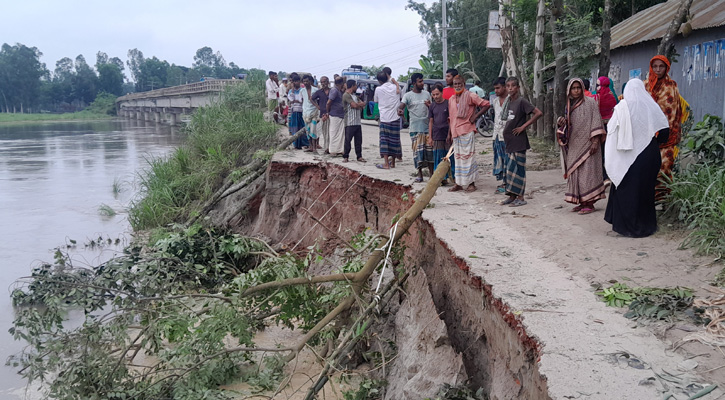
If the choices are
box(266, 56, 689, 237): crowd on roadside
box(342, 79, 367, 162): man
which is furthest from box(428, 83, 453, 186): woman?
box(342, 79, 367, 162): man

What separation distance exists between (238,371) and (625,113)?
13.5ft

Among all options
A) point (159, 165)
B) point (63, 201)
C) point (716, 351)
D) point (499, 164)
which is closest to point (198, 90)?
point (63, 201)

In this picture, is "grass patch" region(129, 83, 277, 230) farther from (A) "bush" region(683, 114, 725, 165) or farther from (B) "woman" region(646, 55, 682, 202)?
(A) "bush" region(683, 114, 725, 165)

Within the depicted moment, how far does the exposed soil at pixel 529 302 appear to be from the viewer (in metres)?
3.12

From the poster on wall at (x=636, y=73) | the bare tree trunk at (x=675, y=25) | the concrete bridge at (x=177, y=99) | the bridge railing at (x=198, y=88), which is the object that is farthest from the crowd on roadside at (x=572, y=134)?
the bridge railing at (x=198, y=88)

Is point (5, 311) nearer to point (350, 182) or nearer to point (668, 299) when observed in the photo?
point (350, 182)

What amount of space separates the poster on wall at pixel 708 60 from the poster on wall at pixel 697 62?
9 cm

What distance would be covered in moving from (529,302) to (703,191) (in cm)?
265

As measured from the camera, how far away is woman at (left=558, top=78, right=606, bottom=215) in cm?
638

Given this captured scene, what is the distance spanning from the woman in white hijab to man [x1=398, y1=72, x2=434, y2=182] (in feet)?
10.7

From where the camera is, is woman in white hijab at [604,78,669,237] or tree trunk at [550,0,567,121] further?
tree trunk at [550,0,567,121]

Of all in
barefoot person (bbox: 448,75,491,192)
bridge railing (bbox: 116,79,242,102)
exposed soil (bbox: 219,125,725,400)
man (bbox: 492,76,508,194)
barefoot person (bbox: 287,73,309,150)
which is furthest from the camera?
bridge railing (bbox: 116,79,242,102)

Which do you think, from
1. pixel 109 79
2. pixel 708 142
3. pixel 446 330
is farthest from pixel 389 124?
pixel 109 79

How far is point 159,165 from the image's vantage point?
1485 cm
